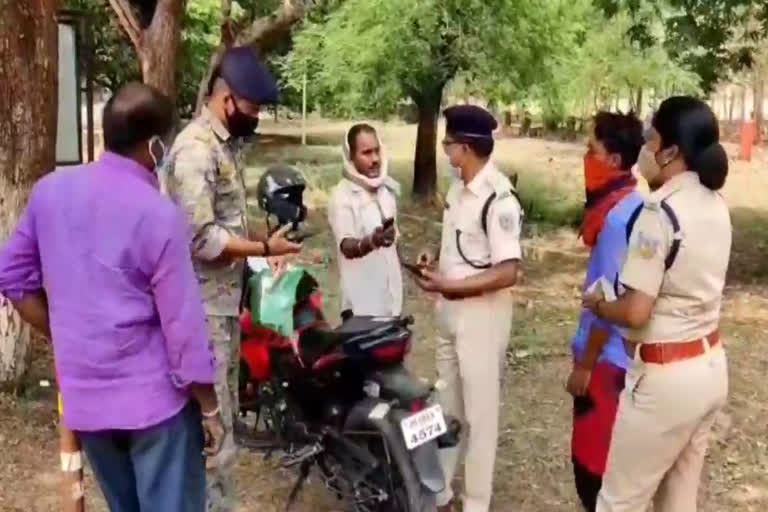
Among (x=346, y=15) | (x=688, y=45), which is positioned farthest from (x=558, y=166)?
(x=688, y=45)

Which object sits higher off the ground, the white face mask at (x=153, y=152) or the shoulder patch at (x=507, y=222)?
the white face mask at (x=153, y=152)

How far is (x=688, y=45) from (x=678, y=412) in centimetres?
917

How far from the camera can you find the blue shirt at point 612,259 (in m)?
3.81

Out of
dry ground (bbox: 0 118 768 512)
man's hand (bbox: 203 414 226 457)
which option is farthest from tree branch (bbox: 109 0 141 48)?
man's hand (bbox: 203 414 226 457)

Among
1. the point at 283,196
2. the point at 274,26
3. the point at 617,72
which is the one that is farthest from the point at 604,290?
the point at 617,72

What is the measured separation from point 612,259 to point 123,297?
5.94 ft

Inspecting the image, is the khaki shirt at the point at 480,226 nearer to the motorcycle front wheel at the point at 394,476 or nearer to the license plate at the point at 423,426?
the license plate at the point at 423,426

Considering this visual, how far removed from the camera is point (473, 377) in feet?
14.2

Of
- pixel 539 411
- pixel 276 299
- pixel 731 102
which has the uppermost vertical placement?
pixel 731 102

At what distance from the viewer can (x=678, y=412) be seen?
3205 mm

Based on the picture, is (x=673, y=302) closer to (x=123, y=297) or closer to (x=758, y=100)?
(x=123, y=297)

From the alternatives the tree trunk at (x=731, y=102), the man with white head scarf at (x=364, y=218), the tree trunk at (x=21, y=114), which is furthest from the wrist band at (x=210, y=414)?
the tree trunk at (x=731, y=102)

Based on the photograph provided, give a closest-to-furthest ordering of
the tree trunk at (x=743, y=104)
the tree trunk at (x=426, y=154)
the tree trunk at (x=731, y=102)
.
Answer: the tree trunk at (x=426, y=154)
the tree trunk at (x=743, y=104)
the tree trunk at (x=731, y=102)

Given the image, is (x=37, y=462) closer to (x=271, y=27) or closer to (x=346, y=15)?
(x=271, y=27)
